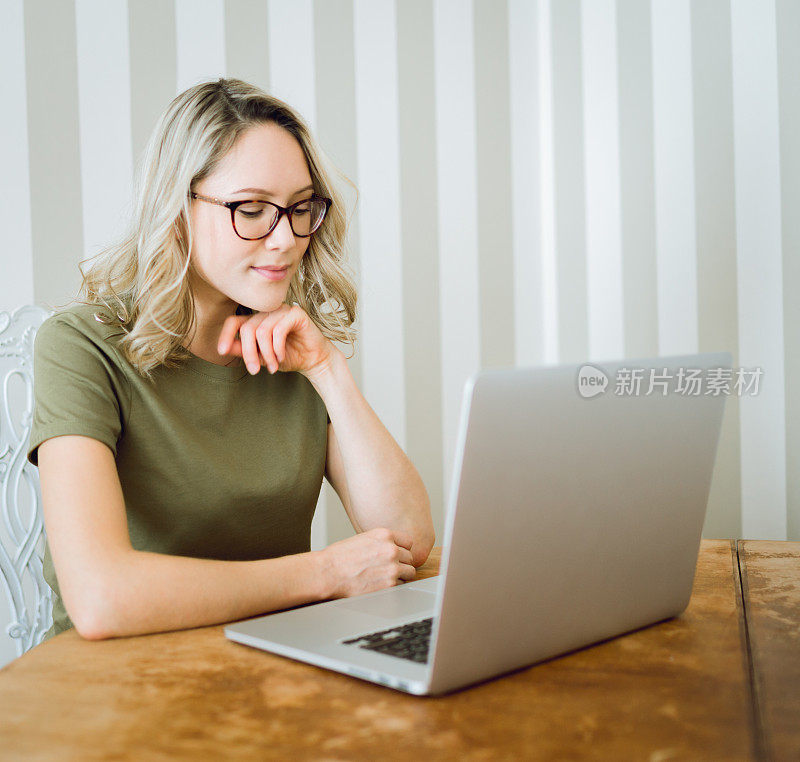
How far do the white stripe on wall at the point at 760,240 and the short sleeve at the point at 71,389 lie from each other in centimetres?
193

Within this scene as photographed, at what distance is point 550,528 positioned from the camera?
0.74m

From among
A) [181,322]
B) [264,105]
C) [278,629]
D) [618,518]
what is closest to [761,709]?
[618,518]

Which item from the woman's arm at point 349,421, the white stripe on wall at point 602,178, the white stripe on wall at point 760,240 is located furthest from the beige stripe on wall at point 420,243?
the woman's arm at point 349,421

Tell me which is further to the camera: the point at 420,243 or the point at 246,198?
the point at 420,243

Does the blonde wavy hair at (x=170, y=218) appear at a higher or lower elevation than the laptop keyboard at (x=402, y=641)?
higher

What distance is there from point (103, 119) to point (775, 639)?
212cm

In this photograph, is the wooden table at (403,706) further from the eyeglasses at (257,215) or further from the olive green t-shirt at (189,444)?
the eyeglasses at (257,215)

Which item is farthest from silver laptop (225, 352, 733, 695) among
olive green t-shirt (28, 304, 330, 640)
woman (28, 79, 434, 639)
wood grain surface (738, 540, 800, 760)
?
olive green t-shirt (28, 304, 330, 640)

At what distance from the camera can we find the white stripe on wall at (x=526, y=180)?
9.04 ft

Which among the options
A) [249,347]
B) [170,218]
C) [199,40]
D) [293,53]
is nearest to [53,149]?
[199,40]

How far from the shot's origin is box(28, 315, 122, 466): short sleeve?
1159 millimetres

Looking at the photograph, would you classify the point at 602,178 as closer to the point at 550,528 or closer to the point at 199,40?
the point at 199,40

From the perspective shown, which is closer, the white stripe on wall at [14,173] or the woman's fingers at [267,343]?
the woman's fingers at [267,343]

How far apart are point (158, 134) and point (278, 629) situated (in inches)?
36.9
